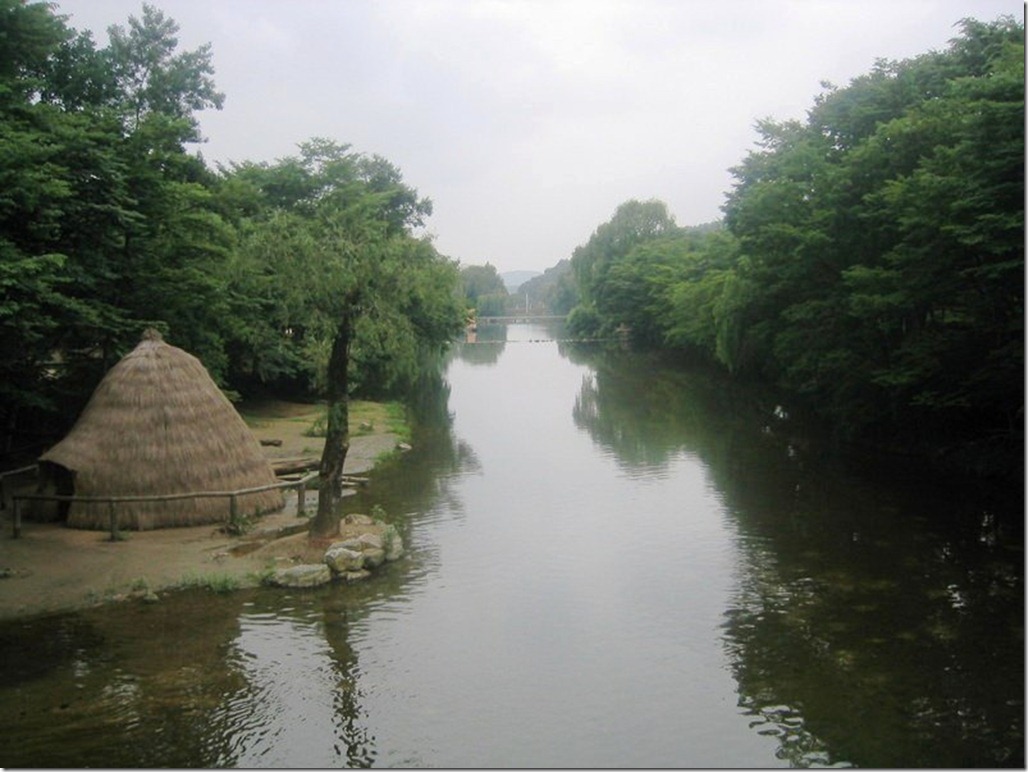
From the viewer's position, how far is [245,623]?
14.3 m

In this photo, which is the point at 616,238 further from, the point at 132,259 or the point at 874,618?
the point at 874,618

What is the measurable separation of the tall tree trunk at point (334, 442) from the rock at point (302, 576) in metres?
1.54

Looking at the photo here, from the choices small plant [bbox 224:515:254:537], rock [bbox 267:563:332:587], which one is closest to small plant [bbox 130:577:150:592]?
rock [bbox 267:563:332:587]

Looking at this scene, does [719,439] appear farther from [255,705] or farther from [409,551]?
[255,705]

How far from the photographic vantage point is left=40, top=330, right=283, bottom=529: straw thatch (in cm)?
1842

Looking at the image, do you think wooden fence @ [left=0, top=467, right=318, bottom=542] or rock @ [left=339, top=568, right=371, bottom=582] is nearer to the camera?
rock @ [left=339, top=568, right=371, bottom=582]

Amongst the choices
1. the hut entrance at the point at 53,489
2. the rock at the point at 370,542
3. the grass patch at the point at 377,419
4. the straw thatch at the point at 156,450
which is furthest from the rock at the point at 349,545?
the grass patch at the point at 377,419

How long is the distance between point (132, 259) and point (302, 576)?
11.5m

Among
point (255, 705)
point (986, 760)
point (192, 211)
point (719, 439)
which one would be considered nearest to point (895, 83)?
point (719, 439)

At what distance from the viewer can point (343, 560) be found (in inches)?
651

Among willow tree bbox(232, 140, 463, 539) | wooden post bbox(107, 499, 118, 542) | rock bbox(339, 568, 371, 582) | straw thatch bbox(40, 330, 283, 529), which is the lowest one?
rock bbox(339, 568, 371, 582)

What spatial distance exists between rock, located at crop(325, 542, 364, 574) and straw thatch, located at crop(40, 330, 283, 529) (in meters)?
3.56

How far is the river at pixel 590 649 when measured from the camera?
10.5m

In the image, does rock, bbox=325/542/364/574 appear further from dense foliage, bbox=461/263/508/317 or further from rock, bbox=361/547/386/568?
dense foliage, bbox=461/263/508/317
